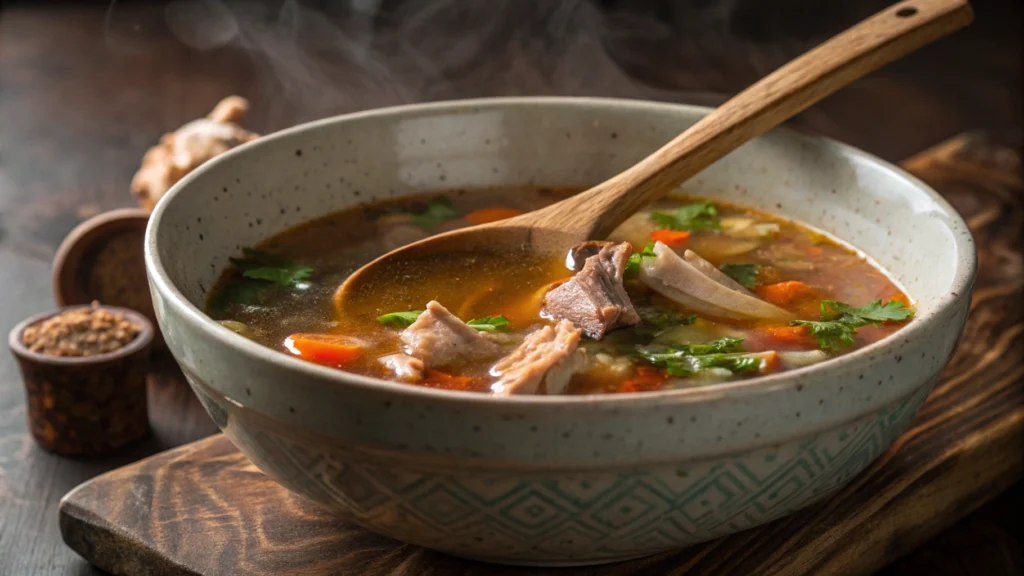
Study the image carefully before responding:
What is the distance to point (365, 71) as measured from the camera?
570 centimetres

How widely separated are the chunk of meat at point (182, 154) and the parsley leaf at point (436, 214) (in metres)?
0.85

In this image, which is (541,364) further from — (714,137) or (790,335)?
(714,137)

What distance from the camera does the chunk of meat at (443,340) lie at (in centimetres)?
204

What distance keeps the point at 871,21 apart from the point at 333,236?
4.55 ft

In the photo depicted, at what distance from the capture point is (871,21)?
271 cm

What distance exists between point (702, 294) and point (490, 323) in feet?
1.44

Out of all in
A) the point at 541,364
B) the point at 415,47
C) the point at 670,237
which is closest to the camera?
the point at 541,364

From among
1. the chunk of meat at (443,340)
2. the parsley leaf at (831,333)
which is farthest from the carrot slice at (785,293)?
the chunk of meat at (443,340)

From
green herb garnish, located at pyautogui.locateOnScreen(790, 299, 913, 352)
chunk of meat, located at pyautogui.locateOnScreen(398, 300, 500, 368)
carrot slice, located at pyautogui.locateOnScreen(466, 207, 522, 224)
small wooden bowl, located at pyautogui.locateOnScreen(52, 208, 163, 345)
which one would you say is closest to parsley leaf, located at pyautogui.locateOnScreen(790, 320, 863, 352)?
green herb garnish, located at pyautogui.locateOnScreen(790, 299, 913, 352)

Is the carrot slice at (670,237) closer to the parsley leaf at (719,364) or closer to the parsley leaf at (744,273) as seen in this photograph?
the parsley leaf at (744,273)

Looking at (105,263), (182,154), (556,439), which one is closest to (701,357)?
(556,439)

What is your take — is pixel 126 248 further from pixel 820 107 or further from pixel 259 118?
pixel 820 107

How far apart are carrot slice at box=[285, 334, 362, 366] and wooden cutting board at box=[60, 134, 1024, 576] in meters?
0.30

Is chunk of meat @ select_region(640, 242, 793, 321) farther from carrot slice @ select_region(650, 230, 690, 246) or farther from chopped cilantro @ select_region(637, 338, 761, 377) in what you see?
carrot slice @ select_region(650, 230, 690, 246)
